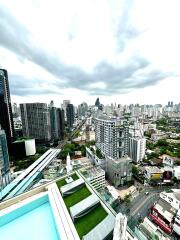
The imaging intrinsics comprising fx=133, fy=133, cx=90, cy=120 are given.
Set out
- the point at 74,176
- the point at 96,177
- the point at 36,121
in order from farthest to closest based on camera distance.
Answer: the point at 36,121 → the point at 96,177 → the point at 74,176

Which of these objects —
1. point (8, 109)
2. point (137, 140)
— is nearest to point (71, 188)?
point (137, 140)

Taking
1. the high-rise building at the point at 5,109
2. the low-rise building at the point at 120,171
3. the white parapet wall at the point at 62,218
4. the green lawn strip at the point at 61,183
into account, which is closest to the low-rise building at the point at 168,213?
the low-rise building at the point at 120,171

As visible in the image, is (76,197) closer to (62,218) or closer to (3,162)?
(62,218)

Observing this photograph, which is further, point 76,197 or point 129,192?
point 129,192

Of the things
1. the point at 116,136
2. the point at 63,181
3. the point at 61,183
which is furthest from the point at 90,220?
the point at 116,136

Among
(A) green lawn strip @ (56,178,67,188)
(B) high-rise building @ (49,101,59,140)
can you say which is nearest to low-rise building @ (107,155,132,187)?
(A) green lawn strip @ (56,178,67,188)

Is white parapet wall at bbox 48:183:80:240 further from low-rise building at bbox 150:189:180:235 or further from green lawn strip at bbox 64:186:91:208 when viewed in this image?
low-rise building at bbox 150:189:180:235

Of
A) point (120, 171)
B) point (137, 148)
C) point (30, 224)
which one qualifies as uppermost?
point (30, 224)
